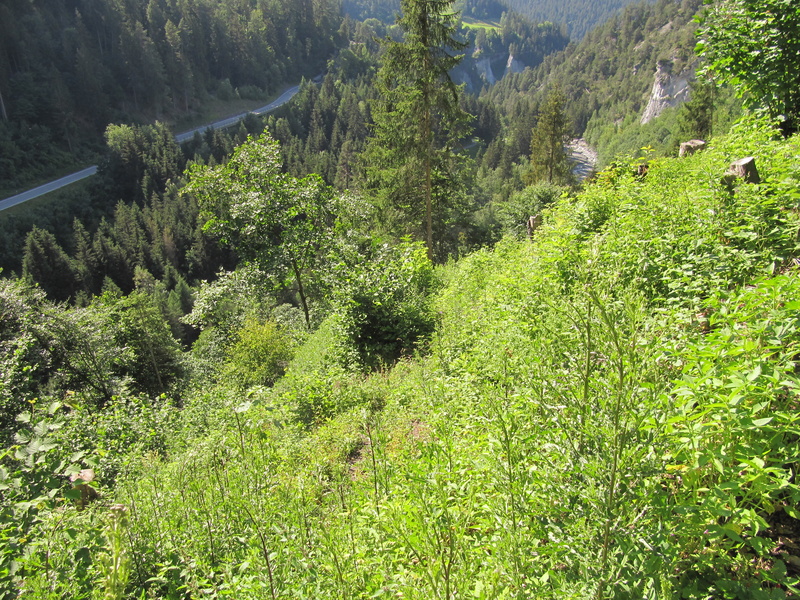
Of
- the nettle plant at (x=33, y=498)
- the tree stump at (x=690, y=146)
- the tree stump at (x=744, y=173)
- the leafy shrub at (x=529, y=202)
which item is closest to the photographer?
the nettle plant at (x=33, y=498)

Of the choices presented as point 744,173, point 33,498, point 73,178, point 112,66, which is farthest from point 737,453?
point 112,66

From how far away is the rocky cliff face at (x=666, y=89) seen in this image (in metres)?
104

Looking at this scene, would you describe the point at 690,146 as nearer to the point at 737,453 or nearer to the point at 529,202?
the point at 737,453

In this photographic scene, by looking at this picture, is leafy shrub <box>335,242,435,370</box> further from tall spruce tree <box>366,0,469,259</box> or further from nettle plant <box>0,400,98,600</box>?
tall spruce tree <box>366,0,469,259</box>

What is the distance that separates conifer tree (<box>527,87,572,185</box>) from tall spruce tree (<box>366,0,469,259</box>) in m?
15.0

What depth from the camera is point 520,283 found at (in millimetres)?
5684

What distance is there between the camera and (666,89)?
4286 inches

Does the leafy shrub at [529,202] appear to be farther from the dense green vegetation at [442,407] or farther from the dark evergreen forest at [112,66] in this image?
the dark evergreen forest at [112,66]

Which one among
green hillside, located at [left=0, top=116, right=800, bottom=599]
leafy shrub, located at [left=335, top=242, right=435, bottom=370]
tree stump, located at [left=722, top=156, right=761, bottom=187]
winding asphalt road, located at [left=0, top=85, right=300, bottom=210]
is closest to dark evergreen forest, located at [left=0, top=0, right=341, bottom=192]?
winding asphalt road, located at [left=0, top=85, right=300, bottom=210]

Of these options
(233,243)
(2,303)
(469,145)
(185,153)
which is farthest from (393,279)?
(469,145)

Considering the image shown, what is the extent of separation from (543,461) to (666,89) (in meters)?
138

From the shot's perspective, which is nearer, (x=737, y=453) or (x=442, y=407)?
(x=737, y=453)

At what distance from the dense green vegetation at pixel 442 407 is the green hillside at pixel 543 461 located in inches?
0.9

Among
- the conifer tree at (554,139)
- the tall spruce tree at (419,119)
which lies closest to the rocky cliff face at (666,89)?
the conifer tree at (554,139)
